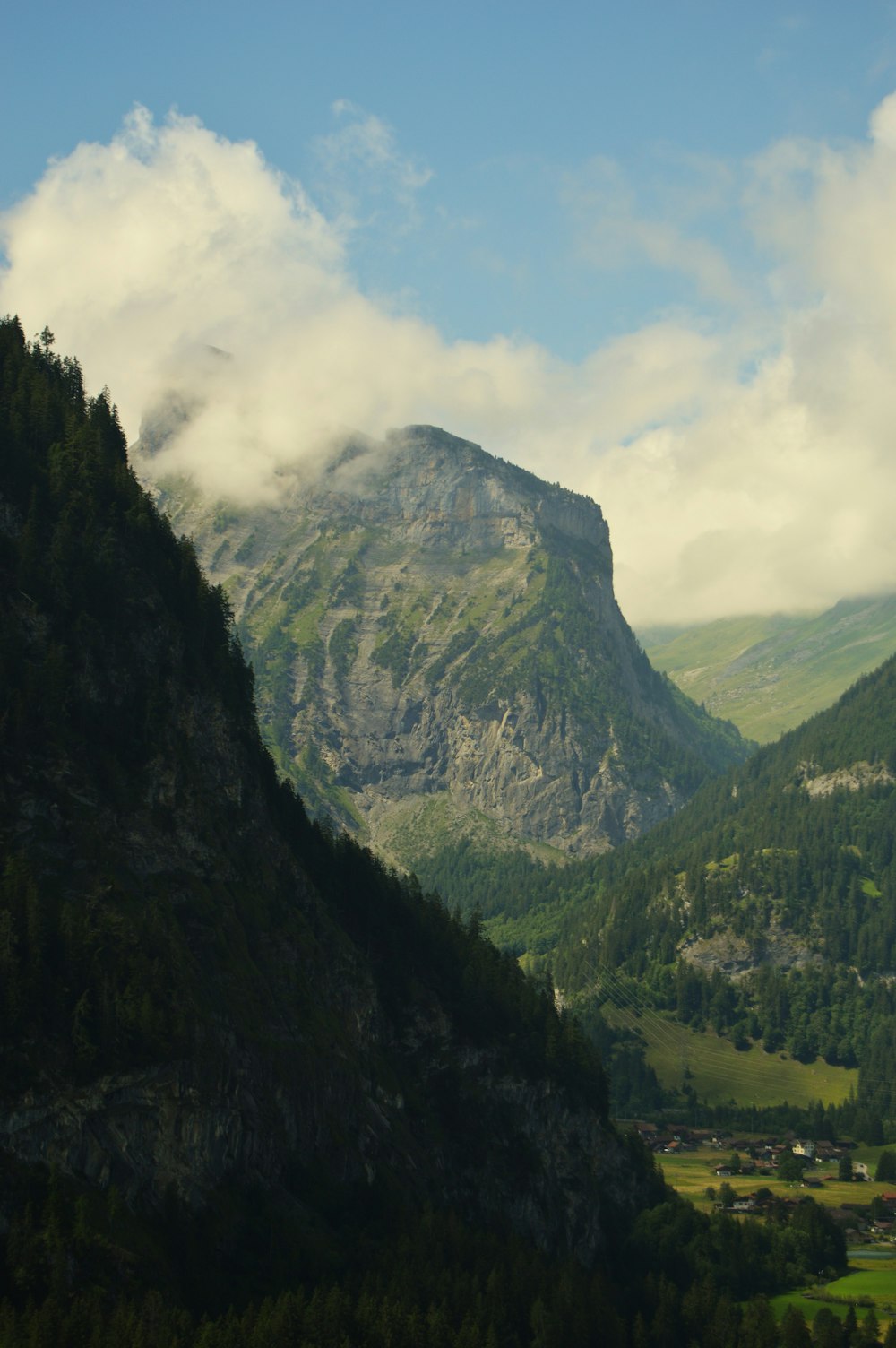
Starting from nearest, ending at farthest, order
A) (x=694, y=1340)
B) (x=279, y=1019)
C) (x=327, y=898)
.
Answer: (x=279, y=1019), (x=694, y=1340), (x=327, y=898)

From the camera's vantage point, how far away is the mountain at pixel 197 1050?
119688 mm

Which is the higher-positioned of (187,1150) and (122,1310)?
(187,1150)

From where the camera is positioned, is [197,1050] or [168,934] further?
[168,934]

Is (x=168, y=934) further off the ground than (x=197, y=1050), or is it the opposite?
(x=168, y=934)

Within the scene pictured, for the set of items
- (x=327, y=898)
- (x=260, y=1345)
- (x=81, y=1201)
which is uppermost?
(x=327, y=898)

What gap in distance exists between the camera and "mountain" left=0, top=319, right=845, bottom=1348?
393 feet

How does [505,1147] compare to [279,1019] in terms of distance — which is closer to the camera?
[279,1019]

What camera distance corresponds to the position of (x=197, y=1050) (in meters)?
135

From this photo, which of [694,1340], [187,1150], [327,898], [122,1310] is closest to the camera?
[122,1310]

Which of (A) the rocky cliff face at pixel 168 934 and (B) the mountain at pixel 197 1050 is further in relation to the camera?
(A) the rocky cliff face at pixel 168 934

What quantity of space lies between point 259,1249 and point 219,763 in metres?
56.3

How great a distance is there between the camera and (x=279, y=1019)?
5955 inches

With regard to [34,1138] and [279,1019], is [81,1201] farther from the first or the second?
[279,1019]

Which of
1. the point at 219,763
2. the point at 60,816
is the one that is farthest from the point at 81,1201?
the point at 219,763
